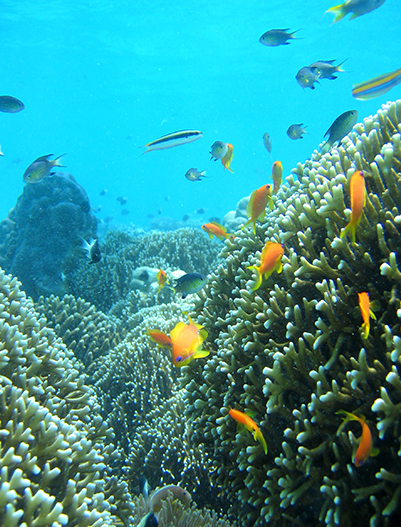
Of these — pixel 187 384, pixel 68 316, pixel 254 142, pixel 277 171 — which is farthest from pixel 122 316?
pixel 254 142

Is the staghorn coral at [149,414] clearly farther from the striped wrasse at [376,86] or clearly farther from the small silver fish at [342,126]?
the striped wrasse at [376,86]

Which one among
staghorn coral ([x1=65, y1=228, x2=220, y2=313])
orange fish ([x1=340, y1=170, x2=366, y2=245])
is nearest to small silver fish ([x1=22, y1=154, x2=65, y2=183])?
staghorn coral ([x1=65, y1=228, x2=220, y2=313])

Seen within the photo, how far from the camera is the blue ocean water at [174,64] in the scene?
110 ft

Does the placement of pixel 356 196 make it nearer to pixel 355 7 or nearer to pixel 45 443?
pixel 45 443

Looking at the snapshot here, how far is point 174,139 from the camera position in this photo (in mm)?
4875

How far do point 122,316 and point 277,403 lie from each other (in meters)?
5.47

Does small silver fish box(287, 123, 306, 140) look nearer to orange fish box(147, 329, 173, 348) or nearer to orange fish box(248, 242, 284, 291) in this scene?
orange fish box(248, 242, 284, 291)

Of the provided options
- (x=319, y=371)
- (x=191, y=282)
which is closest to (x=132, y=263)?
(x=191, y=282)

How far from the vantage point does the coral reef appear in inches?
345

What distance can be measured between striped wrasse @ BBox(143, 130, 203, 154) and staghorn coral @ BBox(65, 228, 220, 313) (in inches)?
143

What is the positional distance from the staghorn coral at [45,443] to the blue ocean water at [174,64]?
6.80 m

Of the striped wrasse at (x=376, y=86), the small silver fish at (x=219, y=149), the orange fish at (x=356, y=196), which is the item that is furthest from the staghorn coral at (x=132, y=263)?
the orange fish at (x=356, y=196)

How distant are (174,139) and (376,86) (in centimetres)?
290

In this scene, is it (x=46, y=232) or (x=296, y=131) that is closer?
(x=296, y=131)
